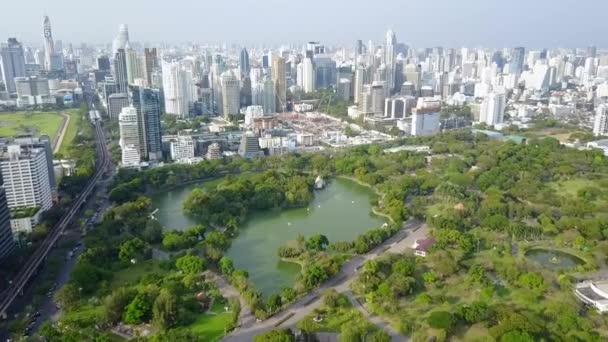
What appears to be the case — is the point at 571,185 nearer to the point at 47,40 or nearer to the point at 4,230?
the point at 4,230

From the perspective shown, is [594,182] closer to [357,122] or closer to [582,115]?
[357,122]

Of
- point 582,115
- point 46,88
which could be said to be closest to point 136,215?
point 46,88

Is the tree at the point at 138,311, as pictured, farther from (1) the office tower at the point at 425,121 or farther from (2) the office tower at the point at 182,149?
(1) the office tower at the point at 425,121

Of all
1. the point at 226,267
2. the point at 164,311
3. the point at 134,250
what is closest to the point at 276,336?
the point at 164,311

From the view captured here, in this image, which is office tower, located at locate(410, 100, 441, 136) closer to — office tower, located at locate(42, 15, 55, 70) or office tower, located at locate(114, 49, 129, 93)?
office tower, located at locate(114, 49, 129, 93)

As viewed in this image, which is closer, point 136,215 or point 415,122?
point 136,215

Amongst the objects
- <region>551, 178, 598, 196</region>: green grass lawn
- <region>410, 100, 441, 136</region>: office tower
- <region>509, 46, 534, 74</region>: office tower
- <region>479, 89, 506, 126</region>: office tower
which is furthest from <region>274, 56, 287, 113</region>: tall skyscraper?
<region>509, 46, 534, 74</region>: office tower
